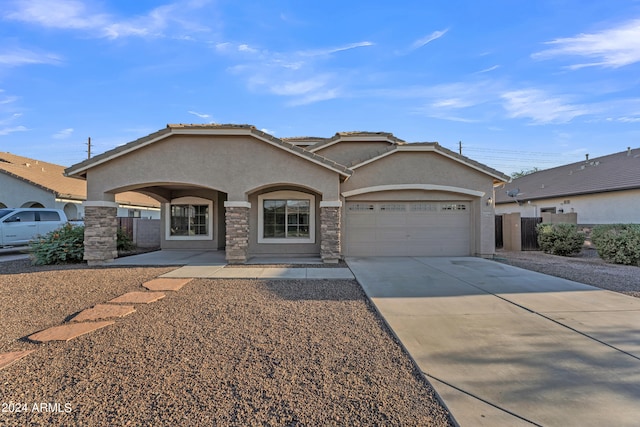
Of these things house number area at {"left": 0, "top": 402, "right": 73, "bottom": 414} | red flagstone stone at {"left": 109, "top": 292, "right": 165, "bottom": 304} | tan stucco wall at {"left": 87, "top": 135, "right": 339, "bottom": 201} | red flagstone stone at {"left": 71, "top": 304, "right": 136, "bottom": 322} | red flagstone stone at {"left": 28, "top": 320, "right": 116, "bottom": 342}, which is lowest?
house number area at {"left": 0, "top": 402, "right": 73, "bottom": 414}

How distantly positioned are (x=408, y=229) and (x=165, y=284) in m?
9.04

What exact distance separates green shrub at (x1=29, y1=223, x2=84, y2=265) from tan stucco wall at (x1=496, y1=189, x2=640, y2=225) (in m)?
25.0

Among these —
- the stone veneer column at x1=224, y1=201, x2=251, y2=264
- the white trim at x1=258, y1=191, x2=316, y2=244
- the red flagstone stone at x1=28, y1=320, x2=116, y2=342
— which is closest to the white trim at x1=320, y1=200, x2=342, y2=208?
the white trim at x1=258, y1=191, x2=316, y2=244

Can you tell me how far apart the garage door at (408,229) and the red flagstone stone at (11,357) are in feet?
32.7

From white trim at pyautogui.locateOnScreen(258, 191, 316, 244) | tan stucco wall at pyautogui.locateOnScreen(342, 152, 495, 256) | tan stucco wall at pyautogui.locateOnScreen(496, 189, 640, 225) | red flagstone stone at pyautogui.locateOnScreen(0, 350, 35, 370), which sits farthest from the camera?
tan stucco wall at pyautogui.locateOnScreen(496, 189, 640, 225)

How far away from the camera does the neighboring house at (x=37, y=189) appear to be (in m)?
19.6

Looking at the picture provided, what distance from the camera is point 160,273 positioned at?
31.0ft

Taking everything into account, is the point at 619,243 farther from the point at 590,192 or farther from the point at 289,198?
the point at 289,198

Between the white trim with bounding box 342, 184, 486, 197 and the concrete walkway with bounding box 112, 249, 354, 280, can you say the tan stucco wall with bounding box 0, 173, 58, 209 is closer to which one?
the concrete walkway with bounding box 112, 249, 354, 280

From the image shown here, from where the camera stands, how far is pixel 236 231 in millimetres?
11125

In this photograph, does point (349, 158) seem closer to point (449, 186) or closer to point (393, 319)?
point (449, 186)

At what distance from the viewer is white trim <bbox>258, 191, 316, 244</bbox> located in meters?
13.0

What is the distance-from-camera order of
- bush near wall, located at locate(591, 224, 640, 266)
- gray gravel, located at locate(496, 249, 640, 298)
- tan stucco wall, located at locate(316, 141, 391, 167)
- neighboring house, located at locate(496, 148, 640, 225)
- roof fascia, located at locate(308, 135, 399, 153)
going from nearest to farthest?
gray gravel, located at locate(496, 249, 640, 298)
bush near wall, located at locate(591, 224, 640, 266)
roof fascia, located at locate(308, 135, 399, 153)
tan stucco wall, located at locate(316, 141, 391, 167)
neighboring house, located at locate(496, 148, 640, 225)

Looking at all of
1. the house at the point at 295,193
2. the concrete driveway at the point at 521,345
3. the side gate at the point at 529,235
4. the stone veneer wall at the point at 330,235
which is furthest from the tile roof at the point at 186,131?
the side gate at the point at 529,235
